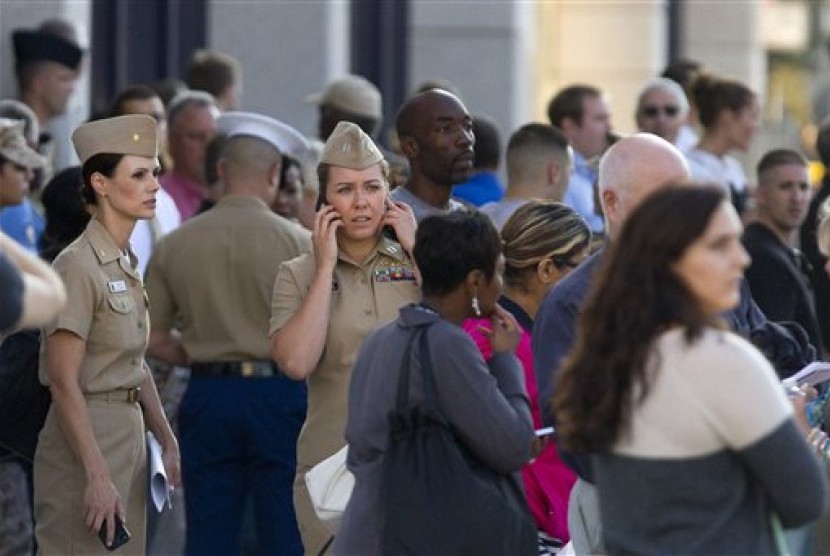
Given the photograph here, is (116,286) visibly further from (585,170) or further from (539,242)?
(585,170)

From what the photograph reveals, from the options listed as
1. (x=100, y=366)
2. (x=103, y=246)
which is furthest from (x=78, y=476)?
(x=103, y=246)

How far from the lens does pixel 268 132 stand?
10.8 m

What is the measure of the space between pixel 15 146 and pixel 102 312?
2236mm

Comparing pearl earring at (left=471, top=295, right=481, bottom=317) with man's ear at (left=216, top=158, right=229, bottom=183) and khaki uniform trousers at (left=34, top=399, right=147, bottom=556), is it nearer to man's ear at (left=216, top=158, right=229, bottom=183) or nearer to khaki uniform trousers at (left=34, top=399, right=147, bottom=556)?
khaki uniform trousers at (left=34, top=399, right=147, bottom=556)

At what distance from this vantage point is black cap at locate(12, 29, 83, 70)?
12695 millimetres

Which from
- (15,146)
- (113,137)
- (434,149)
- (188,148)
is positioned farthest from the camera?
(188,148)

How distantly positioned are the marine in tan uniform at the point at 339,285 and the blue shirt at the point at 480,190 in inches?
135

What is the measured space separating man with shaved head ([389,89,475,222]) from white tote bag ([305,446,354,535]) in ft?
5.37

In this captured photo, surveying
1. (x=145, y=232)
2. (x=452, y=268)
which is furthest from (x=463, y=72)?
(x=452, y=268)

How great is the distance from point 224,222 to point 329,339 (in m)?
1.87

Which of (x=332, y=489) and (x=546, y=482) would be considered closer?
(x=332, y=489)

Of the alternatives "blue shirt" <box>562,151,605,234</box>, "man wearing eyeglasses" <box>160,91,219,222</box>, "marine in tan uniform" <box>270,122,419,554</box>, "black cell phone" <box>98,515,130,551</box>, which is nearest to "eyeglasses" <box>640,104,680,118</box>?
Answer: "blue shirt" <box>562,151,605,234</box>

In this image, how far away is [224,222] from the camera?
9.90 m

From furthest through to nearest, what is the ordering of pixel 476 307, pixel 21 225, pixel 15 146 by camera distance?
pixel 21 225, pixel 15 146, pixel 476 307
